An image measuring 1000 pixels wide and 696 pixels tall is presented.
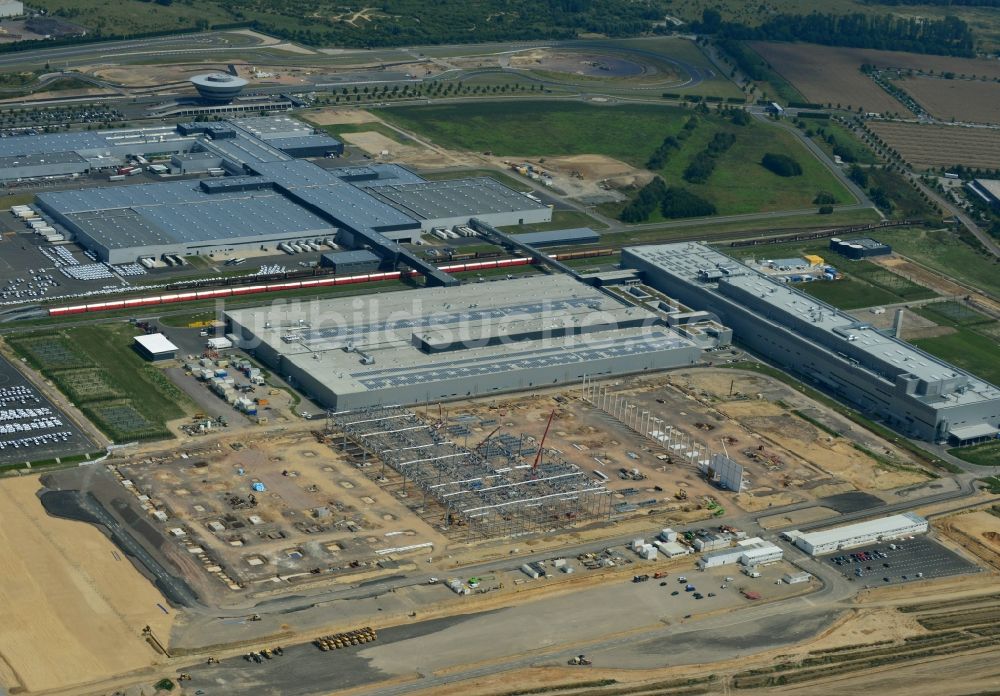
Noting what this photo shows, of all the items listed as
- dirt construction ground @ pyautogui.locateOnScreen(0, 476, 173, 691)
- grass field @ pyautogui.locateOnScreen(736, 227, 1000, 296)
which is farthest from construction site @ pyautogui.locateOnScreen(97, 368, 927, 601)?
grass field @ pyautogui.locateOnScreen(736, 227, 1000, 296)

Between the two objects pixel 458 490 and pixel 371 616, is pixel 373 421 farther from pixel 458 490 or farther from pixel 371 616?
pixel 371 616

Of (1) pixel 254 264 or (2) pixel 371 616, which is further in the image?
(1) pixel 254 264

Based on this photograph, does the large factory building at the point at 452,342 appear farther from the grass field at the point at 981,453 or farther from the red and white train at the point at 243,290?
the grass field at the point at 981,453

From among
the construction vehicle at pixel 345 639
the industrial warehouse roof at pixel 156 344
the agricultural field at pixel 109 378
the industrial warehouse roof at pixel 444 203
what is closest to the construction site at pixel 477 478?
the agricultural field at pixel 109 378

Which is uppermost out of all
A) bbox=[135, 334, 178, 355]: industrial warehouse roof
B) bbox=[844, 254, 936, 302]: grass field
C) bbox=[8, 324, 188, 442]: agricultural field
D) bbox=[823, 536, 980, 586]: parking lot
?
bbox=[135, 334, 178, 355]: industrial warehouse roof

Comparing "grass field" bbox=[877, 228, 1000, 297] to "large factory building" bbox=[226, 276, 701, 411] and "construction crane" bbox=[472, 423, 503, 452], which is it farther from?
"construction crane" bbox=[472, 423, 503, 452]

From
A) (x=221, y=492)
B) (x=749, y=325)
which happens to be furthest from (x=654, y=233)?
(x=221, y=492)
